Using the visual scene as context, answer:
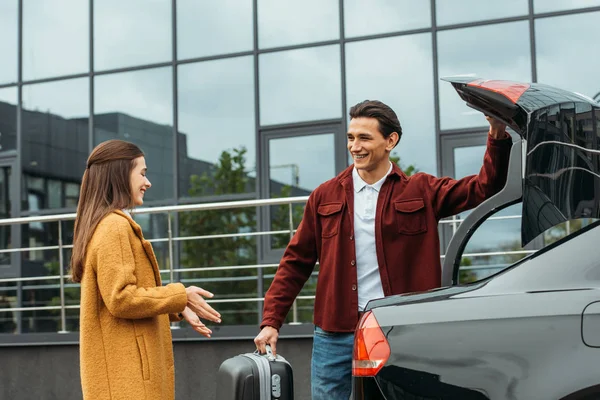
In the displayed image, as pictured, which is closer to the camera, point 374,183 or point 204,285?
point 374,183

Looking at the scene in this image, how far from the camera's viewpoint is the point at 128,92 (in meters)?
11.3

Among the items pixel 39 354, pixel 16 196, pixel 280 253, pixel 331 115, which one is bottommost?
pixel 39 354

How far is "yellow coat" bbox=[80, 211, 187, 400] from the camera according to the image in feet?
11.5

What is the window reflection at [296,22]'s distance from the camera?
10531 mm

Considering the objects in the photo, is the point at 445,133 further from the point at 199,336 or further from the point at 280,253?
the point at 199,336

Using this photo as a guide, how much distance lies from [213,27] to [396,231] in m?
7.52

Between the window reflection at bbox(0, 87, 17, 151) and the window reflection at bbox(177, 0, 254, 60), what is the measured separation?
2.36 meters

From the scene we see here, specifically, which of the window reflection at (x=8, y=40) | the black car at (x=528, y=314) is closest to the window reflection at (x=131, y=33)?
the window reflection at (x=8, y=40)

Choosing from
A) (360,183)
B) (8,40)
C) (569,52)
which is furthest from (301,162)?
(360,183)

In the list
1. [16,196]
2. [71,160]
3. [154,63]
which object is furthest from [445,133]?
[16,196]

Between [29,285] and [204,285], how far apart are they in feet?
7.67

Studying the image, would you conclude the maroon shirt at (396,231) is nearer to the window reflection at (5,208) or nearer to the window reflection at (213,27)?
the window reflection at (213,27)

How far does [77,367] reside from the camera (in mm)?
7445

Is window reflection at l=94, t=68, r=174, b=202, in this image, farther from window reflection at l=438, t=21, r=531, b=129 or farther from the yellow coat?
the yellow coat
